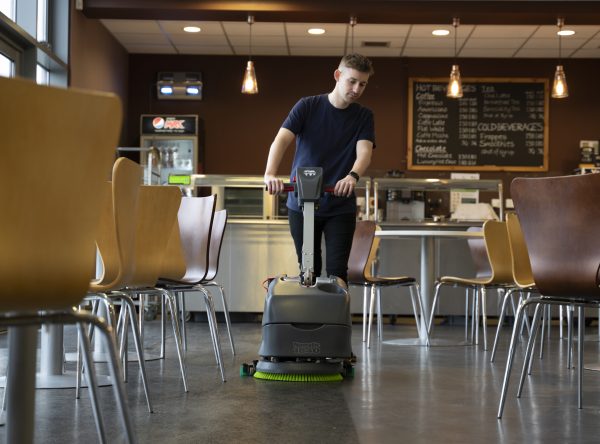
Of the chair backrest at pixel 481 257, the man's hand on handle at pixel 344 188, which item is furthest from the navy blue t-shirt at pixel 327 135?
the chair backrest at pixel 481 257

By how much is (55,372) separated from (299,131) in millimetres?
1442

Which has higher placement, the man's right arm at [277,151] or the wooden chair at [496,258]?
the man's right arm at [277,151]

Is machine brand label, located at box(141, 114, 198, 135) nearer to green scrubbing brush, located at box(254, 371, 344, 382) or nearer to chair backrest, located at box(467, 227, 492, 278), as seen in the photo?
chair backrest, located at box(467, 227, 492, 278)

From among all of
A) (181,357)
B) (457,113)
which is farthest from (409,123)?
(181,357)

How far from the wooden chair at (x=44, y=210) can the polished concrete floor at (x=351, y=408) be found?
103 centimetres

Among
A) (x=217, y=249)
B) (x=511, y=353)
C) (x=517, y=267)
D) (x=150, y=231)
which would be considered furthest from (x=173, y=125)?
(x=511, y=353)

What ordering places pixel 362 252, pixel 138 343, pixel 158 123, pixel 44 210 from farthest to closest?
pixel 158 123, pixel 362 252, pixel 138 343, pixel 44 210

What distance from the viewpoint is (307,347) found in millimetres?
3520

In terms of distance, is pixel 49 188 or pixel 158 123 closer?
pixel 49 188

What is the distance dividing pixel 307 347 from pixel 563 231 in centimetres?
120

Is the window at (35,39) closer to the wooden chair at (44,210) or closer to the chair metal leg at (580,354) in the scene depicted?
the chair metal leg at (580,354)

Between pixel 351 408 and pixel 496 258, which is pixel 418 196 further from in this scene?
pixel 351 408

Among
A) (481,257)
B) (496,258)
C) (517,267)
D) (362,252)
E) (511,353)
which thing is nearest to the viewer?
(511,353)

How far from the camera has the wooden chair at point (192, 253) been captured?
397 cm
